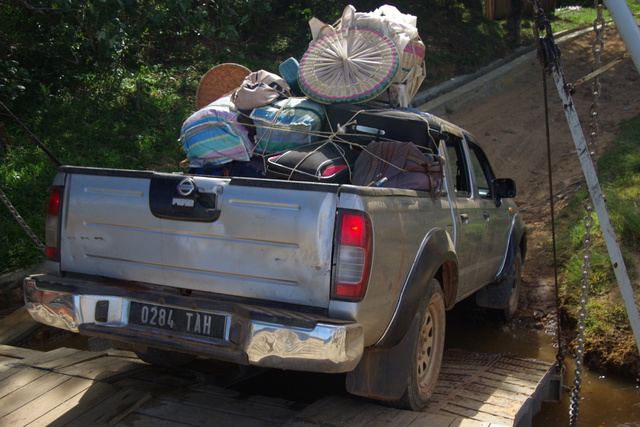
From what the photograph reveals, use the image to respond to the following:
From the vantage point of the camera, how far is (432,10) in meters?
17.7

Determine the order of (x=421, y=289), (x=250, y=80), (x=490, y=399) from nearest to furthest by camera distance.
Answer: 1. (x=421, y=289)
2. (x=490, y=399)
3. (x=250, y=80)

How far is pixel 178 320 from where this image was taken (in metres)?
3.12

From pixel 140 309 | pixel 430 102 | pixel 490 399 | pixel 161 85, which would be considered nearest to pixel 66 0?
pixel 161 85

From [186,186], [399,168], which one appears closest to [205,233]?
[186,186]

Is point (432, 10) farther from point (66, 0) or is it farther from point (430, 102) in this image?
point (66, 0)

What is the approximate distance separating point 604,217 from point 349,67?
207 centimetres

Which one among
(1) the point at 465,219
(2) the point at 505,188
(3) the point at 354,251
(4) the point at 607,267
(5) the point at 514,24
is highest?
(5) the point at 514,24

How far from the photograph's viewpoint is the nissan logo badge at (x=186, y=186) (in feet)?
10.5

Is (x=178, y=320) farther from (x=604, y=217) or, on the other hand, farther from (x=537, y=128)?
(x=537, y=128)

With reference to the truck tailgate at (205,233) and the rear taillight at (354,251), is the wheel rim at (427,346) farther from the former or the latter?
the truck tailgate at (205,233)

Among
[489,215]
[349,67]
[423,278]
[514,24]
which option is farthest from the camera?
[514,24]

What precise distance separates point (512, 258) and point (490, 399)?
7.40ft

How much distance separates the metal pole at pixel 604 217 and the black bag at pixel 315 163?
53.5 inches

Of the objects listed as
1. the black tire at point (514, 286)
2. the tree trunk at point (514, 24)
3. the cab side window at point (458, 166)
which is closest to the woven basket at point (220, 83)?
the cab side window at point (458, 166)
